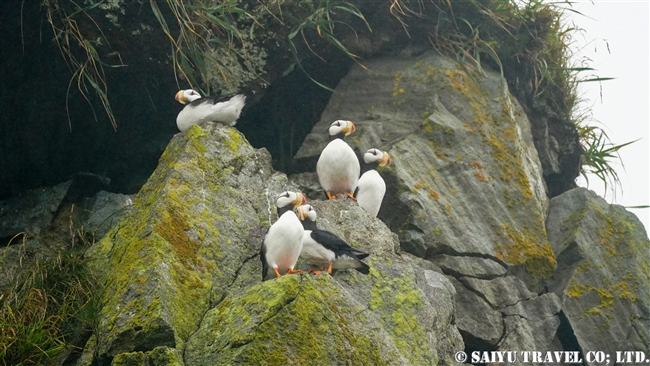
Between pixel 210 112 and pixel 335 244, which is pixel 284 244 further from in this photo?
pixel 210 112

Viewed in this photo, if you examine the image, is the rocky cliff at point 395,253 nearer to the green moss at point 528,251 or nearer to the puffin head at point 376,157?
the green moss at point 528,251

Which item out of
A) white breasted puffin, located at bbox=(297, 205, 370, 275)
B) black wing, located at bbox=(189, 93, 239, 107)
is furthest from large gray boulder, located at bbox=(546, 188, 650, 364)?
black wing, located at bbox=(189, 93, 239, 107)

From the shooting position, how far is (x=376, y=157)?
22.8 ft

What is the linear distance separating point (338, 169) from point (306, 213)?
1321 millimetres

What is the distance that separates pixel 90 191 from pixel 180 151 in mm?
1850

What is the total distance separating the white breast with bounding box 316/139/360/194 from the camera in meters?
6.68

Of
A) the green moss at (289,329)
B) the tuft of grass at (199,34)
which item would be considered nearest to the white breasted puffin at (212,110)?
the tuft of grass at (199,34)

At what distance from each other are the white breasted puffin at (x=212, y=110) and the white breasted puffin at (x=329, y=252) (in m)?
1.43

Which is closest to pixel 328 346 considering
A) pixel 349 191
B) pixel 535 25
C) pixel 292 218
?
pixel 292 218

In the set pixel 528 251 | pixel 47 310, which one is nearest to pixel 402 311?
pixel 47 310

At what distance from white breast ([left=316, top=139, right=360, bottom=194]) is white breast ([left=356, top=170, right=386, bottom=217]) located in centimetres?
10

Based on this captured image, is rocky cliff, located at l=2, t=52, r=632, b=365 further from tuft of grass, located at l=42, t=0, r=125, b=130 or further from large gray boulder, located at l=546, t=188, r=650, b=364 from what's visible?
tuft of grass, located at l=42, t=0, r=125, b=130

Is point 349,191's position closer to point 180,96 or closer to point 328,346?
point 180,96

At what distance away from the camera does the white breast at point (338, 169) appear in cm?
668
